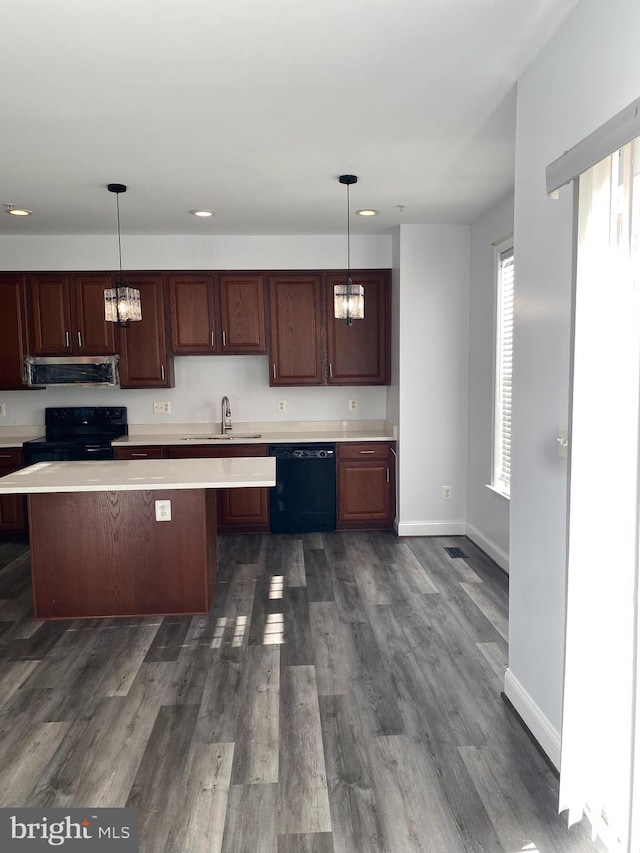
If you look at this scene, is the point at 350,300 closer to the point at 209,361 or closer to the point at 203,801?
the point at 209,361

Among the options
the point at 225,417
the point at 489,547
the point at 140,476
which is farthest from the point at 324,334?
the point at 140,476

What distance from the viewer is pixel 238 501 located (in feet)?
17.4

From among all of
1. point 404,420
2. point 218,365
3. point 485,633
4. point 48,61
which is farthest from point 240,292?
point 485,633

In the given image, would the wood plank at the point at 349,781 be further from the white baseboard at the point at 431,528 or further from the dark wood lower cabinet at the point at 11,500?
the dark wood lower cabinet at the point at 11,500

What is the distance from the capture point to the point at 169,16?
195 centimetres

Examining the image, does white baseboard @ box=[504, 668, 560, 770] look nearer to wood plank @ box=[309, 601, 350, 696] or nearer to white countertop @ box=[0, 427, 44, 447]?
wood plank @ box=[309, 601, 350, 696]

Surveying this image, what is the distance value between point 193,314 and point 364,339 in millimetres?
1535

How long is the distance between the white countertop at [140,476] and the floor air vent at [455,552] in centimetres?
180

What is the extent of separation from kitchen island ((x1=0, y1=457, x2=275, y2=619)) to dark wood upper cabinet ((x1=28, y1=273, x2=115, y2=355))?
6.54ft

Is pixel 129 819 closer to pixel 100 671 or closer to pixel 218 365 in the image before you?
pixel 100 671

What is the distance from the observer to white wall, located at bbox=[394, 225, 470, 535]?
5.04 metres

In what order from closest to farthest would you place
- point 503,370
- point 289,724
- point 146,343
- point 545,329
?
point 545,329 < point 289,724 < point 503,370 < point 146,343

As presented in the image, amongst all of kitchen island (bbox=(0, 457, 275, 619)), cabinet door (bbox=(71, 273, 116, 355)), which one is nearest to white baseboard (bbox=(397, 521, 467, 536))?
kitchen island (bbox=(0, 457, 275, 619))

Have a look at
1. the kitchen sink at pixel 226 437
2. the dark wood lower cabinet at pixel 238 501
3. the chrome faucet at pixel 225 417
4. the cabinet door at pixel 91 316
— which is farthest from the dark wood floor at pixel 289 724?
the cabinet door at pixel 91 316
